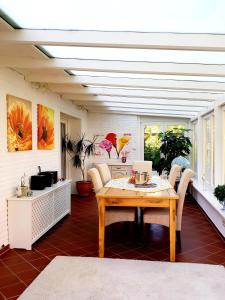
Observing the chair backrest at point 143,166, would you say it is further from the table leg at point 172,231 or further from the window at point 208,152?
the table leg at point 172,231

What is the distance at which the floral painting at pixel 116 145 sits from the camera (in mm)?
8492

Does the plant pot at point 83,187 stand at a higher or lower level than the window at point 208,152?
lower

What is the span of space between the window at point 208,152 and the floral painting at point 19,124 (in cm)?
341

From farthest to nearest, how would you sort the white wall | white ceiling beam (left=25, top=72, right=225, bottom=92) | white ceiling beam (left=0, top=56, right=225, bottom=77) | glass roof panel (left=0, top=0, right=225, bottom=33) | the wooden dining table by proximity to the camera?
white ceiling beam (left=25, top=72, right=225, bottom=92)
the white wall
the wooden dining table
white ceiling beam (left=0, top=56, right=225, bottom=77)
glass roof panel (left=0, top=0, right=225, bottom=33)

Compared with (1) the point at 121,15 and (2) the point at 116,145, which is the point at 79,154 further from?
(1) the point at 121,15

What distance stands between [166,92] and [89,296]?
350 centimetres

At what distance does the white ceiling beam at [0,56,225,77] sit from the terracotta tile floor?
2.15 meters

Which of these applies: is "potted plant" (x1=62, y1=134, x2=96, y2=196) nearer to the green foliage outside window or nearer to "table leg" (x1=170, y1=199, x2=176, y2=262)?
the green foliage outside window

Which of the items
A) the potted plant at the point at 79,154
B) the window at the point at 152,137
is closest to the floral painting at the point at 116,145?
the window at the point at 152,137

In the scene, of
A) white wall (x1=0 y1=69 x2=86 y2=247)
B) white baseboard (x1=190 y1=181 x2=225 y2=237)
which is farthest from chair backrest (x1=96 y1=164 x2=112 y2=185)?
Answer: white baseboard (x1=190 y1=181 x2=225 y2=237)

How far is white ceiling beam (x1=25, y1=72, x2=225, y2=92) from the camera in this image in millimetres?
4188

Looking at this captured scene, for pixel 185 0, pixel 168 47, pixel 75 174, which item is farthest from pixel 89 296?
pixel 75 174

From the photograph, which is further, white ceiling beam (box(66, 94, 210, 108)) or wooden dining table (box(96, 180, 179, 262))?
white ceiling beam (box(66, 94, 210, 108))

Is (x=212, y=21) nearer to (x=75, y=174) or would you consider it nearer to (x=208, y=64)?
(x=208, y=64)
